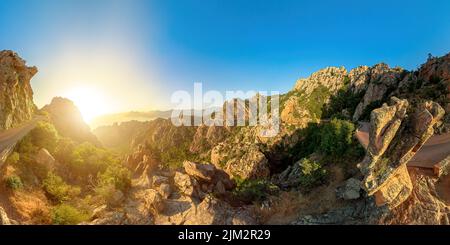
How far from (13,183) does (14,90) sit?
1990 cm

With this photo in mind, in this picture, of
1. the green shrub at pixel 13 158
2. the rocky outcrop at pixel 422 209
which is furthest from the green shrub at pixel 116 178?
the rocky outcrop at pixel 422 209

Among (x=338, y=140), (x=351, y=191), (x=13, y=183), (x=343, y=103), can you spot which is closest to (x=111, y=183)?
(x=13, y=183)

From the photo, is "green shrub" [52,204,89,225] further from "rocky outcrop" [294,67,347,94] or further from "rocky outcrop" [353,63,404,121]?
"rocky outcrop" [294,67,347,94]

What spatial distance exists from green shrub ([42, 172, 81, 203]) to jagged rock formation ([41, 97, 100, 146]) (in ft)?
117

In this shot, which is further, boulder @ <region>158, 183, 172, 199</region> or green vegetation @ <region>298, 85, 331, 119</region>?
green vegetation @ <region>298, 85, 331, 119</region>

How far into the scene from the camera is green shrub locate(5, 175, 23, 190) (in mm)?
30702

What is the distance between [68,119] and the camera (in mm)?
76812

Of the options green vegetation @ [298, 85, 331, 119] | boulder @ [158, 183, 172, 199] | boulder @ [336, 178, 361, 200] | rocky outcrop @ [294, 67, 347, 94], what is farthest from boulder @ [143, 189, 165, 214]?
rocky outcrop @ [294, 67, 347, 94]

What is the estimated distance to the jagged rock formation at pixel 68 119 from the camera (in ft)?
237

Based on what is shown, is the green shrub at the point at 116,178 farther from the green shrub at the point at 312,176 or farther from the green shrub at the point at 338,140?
the green shrub at the point at 338,140

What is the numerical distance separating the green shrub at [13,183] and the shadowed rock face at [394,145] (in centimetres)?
3703
